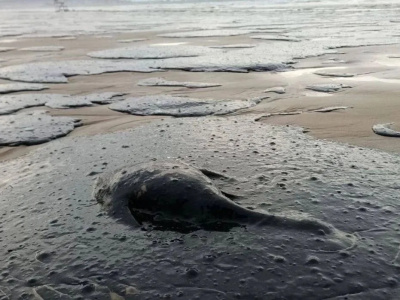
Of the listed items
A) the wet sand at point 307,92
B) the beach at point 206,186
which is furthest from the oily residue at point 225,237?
the wet sand at point 307,92

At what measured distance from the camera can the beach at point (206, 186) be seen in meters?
1.98

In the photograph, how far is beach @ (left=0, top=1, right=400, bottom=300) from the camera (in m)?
1.98

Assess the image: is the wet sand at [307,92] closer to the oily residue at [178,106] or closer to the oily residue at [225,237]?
the oily residue at [178,106]

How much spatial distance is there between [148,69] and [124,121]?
3544 mm

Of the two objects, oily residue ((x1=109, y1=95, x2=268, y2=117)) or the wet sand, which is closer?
the wet sand

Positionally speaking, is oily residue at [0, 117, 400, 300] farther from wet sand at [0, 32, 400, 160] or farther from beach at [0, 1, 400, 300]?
wet sand at [0, 32, 400, 160]

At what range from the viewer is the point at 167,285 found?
6.33ft

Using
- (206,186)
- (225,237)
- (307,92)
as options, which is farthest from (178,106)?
(225,237)

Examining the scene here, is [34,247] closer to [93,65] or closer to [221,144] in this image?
[221,144]

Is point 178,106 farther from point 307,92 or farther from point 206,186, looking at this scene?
point 206,186

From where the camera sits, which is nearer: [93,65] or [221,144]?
[221,144]

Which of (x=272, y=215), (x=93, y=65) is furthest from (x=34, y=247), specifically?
(x=93, y=65)

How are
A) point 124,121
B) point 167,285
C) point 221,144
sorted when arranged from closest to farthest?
point 167,285
point 221,144
point 124,121

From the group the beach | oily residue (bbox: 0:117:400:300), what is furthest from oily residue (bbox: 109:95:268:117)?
oily residue (bbox: 0:117:400:300)
